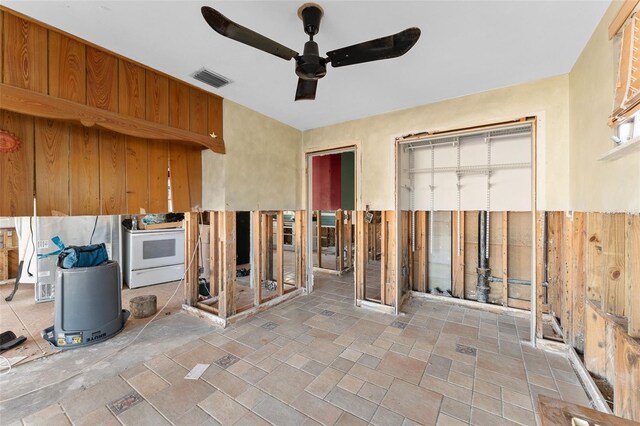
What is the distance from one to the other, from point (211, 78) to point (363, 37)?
59.7 inches

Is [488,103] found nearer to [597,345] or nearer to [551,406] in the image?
[597,345]

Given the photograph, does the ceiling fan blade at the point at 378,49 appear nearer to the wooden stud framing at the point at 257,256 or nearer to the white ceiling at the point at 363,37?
the white ceiling at the point at 363,37

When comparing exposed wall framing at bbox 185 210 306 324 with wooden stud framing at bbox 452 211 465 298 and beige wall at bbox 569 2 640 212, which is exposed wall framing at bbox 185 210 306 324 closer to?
wooden stud framing at bbox 452 211 465 298

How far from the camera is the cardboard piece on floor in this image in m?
2.00

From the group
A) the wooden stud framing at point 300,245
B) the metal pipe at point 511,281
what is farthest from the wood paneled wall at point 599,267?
the wooden stud framing at point 300,245

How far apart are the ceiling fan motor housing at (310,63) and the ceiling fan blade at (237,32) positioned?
0.08 m

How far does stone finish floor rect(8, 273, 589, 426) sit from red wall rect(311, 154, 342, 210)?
2.79 meters

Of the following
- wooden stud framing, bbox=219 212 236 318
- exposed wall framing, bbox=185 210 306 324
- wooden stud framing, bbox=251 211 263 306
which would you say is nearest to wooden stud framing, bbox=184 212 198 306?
exposed wall framing, bbox=185 210 306 324

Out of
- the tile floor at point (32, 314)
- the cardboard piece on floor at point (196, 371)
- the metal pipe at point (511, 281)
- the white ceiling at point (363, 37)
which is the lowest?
the cardboard piece on floor at point (196, 371)

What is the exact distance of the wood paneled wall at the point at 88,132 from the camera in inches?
71.5

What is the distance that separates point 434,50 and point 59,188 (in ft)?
10.8

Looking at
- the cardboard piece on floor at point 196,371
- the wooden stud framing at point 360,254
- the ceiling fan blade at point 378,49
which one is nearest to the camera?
the ceiling fan blade at point 378,49

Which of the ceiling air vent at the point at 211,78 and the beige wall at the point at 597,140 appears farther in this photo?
the ceiling air vent at the point at 211,78

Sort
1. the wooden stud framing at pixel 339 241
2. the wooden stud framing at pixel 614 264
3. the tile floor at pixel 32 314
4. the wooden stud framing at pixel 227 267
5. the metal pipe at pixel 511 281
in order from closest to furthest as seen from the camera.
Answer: the wooden stud framing at pixel 614 264 → the tile floor at pixel 32 314 → the wooden stud framing at pixel 227 267 → the metal pipe at pixel 511 281 → the wooden stud framing at pixel 339 241
